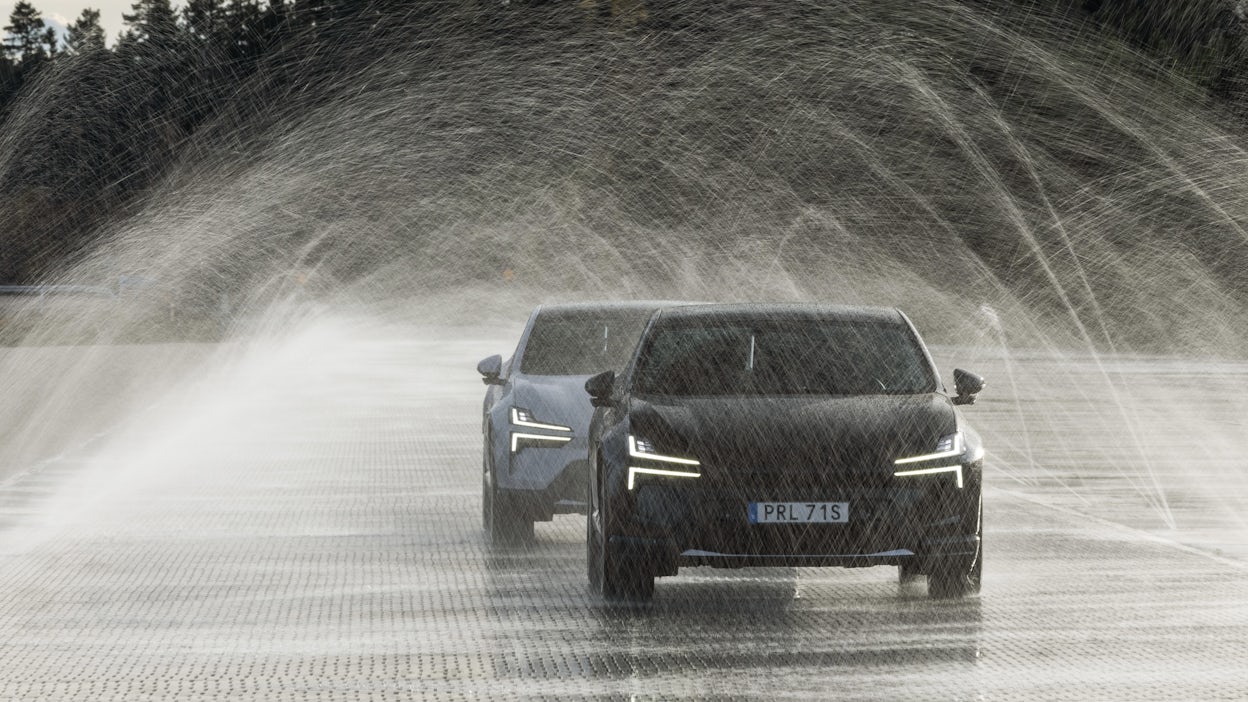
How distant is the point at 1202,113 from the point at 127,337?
104ft

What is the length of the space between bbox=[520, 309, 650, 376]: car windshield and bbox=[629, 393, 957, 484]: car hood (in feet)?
10.3

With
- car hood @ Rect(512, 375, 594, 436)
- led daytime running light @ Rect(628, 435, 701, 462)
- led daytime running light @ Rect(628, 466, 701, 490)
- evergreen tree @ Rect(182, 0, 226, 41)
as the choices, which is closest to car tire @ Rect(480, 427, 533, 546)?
car hood @ Rect(512, 375, 594, 436)

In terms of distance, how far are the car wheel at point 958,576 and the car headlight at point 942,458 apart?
28cm

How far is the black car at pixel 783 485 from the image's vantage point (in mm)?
9688

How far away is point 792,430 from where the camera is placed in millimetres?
9945

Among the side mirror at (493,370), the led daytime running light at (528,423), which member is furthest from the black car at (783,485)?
the side mirror at (493,370)

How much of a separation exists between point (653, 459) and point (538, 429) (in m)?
2.80

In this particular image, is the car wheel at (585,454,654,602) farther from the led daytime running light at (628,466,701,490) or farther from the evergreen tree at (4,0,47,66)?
the evergreen tree at (4,0,47,66)

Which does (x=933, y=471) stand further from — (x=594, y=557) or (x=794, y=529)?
(x=594, y=557)

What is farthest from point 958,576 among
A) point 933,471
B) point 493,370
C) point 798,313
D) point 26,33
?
point 26,33

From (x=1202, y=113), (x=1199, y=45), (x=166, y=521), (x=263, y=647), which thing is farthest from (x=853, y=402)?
(x=1199, y=45)

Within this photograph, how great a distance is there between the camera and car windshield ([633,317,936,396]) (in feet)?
35.5

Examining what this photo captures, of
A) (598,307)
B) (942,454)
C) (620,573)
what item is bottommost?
(598,307)

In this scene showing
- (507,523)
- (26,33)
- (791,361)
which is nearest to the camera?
(791,361)
